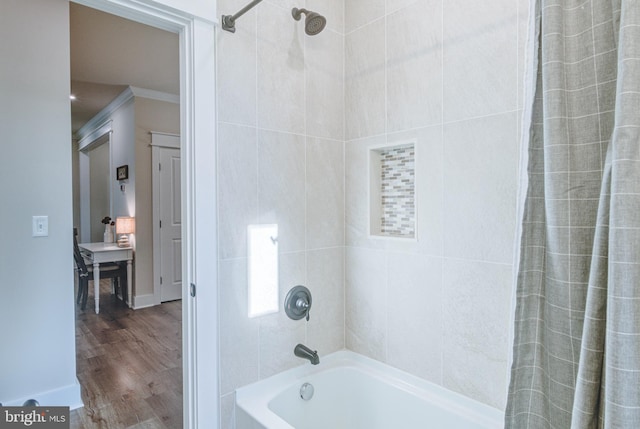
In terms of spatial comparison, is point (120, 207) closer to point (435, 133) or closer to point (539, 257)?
point (435, 133)

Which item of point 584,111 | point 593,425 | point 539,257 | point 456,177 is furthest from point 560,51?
point 593,425

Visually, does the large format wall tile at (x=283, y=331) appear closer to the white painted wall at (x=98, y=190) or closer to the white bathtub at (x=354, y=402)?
the white bathtub at (x=354, y=402)

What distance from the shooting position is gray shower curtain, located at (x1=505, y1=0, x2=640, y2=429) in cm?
72

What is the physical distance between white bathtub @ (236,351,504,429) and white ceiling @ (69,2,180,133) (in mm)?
3002

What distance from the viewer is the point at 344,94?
2.10 meters

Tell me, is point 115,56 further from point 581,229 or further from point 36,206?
Result: point 581,229

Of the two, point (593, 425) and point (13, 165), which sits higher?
point (13, 165)

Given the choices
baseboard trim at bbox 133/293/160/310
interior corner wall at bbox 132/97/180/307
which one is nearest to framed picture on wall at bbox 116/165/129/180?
interior corner wall at bbox 132/97/180/307

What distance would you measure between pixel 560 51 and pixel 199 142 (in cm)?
131

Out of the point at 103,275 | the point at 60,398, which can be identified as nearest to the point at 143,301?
the point at 103,275

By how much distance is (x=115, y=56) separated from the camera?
359 centimetres
